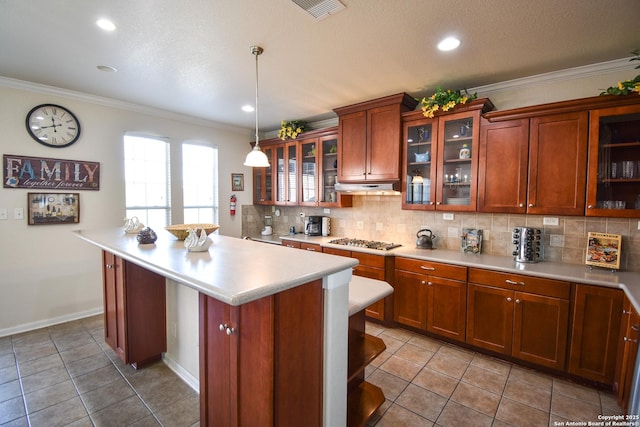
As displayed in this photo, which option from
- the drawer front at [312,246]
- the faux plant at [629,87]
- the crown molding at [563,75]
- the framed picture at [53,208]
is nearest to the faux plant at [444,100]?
the crown molding at [563,75]

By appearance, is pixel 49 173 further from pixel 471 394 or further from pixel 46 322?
pixel 471 394

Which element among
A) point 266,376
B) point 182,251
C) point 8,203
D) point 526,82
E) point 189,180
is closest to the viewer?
point 266,376

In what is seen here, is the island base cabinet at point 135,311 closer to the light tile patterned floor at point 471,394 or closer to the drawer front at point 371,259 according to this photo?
the light tile patterned floor at point 471,394

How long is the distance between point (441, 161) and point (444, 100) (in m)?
0.59

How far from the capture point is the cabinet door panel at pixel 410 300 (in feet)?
9.79

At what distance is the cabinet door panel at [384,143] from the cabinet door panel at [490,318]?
1.40 m

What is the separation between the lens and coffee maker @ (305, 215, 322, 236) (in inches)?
169

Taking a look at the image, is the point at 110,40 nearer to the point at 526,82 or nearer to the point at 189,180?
the point at 189,180

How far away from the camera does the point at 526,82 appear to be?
9.10 feet

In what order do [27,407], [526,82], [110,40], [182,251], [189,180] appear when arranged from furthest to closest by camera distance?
[189,180], [526,82], [110,40], [27,407], [182,251]

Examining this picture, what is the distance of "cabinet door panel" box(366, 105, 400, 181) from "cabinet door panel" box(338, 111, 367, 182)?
78 millimetres

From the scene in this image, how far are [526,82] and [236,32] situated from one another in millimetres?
2617

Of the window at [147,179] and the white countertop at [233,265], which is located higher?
the window at [147,179]

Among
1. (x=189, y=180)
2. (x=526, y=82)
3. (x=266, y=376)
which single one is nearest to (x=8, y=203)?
(x=189, y=180)
